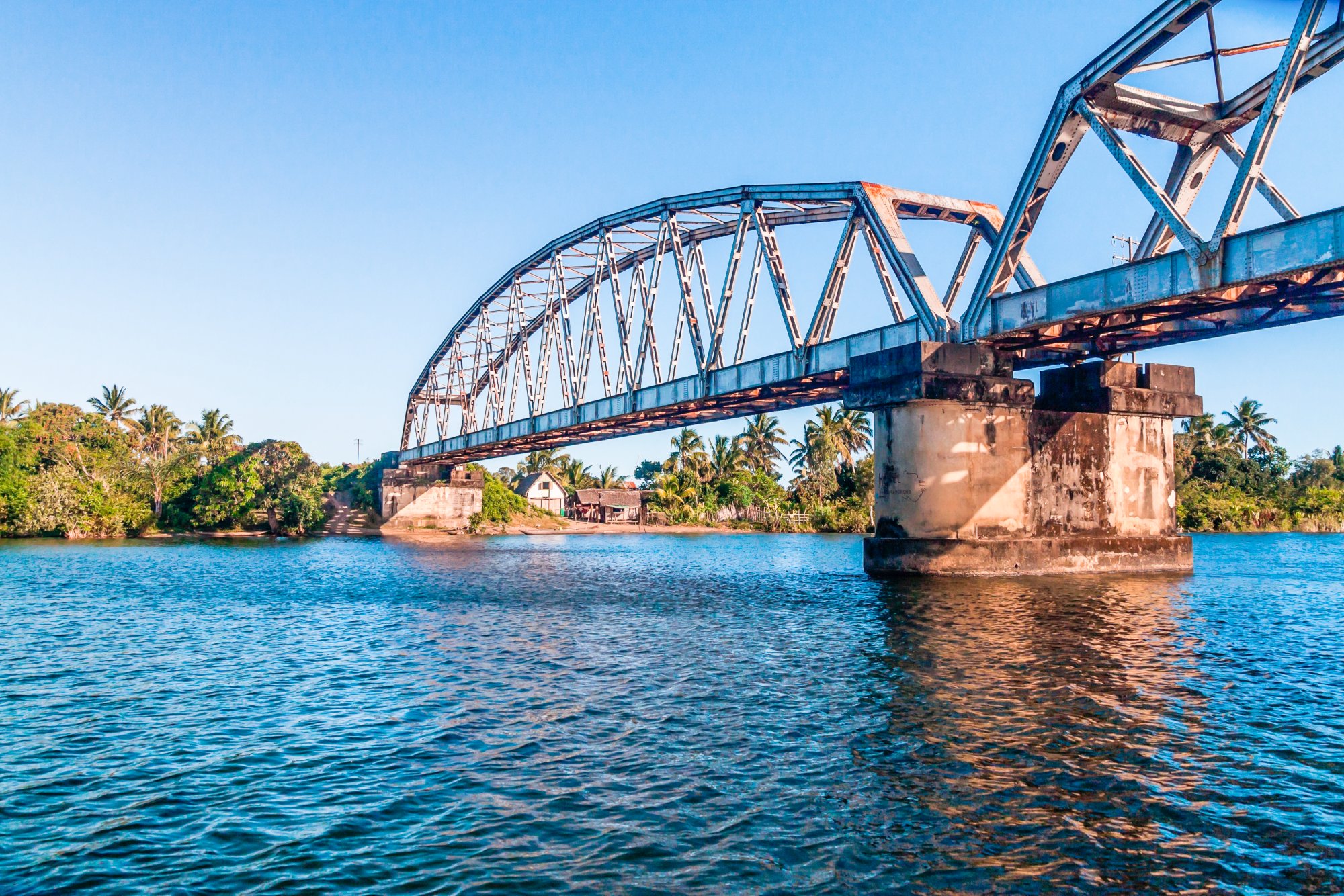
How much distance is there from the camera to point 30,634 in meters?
21.6

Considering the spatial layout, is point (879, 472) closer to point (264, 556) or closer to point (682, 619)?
point (682, 619)

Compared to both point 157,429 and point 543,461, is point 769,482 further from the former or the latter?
point 157,429

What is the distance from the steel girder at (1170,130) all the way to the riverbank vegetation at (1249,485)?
227 feet

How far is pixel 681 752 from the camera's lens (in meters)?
11.1

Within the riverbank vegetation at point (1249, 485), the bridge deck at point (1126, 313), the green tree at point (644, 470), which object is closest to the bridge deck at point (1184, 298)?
the bridge deck at point (1126, 313)

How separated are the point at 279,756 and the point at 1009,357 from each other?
2901 cm

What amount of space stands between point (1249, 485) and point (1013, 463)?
292ft

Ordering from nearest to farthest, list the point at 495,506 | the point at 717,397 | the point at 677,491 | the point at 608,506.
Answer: the point at 717,397, the point at 495,506, the point at 677,491, the point at 608,506

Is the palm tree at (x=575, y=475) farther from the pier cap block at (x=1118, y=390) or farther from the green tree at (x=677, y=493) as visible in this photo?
the pier cap block at (x=1118, y=390)

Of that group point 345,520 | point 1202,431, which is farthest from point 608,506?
point 1202,431

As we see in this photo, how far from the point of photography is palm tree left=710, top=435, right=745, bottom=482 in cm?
12625

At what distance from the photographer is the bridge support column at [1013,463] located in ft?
104

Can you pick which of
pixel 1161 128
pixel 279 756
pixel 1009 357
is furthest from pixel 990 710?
pixel 1161 128

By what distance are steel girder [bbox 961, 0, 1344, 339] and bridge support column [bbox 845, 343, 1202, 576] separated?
2714mm
